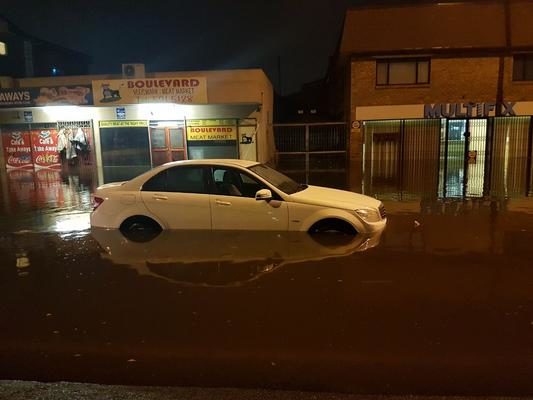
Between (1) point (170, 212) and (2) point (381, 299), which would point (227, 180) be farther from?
(2) point (381, 299)

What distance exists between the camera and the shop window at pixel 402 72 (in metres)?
22.2

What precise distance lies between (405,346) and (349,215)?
3.53 meters

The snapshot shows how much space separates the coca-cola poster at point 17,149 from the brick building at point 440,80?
15.3 m

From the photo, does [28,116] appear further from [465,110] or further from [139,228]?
[465,110]

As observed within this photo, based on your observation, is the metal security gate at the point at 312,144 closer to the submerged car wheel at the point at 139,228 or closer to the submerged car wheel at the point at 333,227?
the submerged car wheel at the point at 139,228

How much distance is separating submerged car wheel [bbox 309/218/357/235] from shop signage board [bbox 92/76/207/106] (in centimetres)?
1361

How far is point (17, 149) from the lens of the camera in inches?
903

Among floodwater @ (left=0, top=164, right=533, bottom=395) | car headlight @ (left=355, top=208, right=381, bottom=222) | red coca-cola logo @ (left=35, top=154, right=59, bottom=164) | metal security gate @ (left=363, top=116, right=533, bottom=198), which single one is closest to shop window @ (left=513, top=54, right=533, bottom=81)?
metal security gate @ (left=363, top=116, right=533, bottom=198)

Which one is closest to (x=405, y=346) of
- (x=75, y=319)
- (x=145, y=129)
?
(x=75, y=319)

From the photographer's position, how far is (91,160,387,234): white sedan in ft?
24.7

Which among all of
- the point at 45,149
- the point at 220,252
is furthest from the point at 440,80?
the point at 45,149

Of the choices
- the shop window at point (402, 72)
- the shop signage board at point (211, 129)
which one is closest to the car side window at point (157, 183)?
the shop signage board at point (211, 129)

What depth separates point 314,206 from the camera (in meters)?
7.51

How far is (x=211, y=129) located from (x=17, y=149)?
9.49 metres
